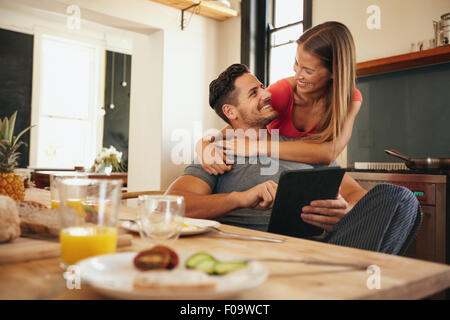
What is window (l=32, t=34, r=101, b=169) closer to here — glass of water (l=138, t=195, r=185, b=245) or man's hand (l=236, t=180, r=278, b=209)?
man's hand (l=236, t=180, r=278, b=209)

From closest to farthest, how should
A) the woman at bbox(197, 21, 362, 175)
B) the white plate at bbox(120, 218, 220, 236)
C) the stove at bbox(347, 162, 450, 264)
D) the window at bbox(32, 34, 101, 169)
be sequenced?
the white plate at bbox(120, 218, 220, 236) < the woman at bbox(197, 21, 362, 175) < the stove at bbox(347, 162, 450, 264) < the window at bbox(32, 34, 101, 169)

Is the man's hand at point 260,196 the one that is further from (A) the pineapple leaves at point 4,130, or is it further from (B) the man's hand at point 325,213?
(A) the pineapple leaves at point 4,130

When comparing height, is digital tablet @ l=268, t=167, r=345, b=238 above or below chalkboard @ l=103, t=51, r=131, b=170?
below

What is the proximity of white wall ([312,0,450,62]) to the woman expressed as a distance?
1367mm

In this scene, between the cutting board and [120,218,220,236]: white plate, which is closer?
the cutting board

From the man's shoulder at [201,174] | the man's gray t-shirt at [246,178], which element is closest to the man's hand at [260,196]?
the man's gray t-shirt at [246,178]

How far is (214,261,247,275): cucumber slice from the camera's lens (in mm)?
516

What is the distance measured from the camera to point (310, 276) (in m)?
0.58

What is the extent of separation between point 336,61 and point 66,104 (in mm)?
7135

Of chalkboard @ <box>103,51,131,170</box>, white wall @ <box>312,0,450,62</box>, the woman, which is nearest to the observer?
the woman

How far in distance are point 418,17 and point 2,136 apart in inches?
114

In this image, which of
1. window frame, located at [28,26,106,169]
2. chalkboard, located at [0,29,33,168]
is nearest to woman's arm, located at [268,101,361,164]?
chalkboard, located at [0,29,33,168]

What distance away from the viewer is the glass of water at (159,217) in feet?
2.32
